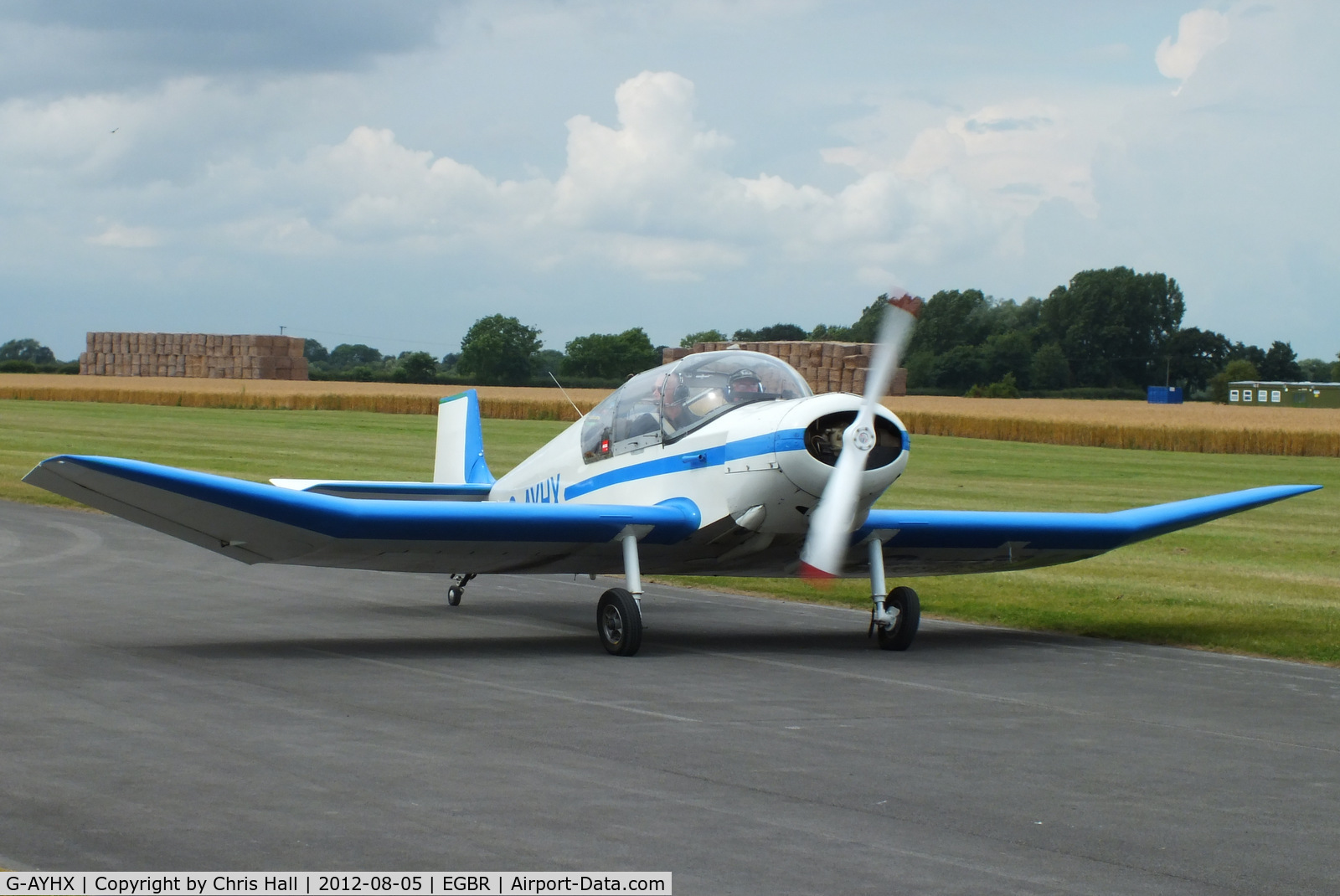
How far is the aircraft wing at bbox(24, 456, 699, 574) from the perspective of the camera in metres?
9.57

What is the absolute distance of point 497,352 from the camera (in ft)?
330

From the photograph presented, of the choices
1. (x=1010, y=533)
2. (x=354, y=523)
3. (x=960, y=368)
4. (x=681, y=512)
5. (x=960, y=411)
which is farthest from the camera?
(x=960, y=368)

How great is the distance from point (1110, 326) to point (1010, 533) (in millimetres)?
111074

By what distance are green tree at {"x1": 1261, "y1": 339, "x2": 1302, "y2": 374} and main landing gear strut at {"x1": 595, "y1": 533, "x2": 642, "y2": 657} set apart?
5075 inches

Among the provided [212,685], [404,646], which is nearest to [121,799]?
[212,685]

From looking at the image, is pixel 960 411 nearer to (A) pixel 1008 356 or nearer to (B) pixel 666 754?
(B) pixel 666 754

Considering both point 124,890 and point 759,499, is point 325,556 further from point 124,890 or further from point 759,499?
point 124,890

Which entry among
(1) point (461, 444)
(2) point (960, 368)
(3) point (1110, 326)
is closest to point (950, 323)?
(2) point (960, 368)

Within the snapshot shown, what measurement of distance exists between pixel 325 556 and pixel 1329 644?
781cm

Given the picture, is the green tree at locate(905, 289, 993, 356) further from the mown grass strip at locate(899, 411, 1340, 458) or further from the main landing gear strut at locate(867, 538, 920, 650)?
the main landing gear strut at locate(867, 538, 920, 650)

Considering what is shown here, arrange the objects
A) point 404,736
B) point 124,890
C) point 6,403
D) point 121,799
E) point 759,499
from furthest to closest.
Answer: point 6,403, point 759,499, point 404,736, point 121,799, point 124,890

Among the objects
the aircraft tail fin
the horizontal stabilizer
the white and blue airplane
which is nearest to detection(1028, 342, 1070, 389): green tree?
the aircraft tail fin

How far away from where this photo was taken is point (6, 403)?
62.8 m

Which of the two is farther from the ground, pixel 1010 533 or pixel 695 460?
pixel 695 460
